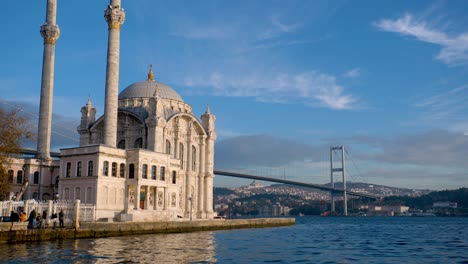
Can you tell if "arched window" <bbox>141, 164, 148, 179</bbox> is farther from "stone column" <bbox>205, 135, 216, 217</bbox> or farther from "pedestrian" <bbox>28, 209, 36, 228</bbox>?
"stone column" <bbox>205, 135, 216, 217</bbox>

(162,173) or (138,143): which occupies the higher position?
(138,143)

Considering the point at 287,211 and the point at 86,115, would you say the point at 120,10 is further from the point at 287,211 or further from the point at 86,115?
the point at 287,211

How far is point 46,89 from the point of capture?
4038 cm

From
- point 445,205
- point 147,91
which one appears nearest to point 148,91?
point 147,91

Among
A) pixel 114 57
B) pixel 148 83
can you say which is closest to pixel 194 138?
pixel 148 83

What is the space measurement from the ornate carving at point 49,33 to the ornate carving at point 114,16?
6101mm

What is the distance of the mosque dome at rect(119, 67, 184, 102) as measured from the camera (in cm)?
4650

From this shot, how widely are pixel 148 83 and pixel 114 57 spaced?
1169 cm

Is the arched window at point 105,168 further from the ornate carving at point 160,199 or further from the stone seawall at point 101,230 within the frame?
the stone seawall at point 101,230

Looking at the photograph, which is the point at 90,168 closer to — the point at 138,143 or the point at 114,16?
the point at 138,143

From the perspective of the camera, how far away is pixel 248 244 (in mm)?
26172

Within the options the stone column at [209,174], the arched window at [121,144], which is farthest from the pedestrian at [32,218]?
the stone column at [209,174]

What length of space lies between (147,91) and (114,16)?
10.9m

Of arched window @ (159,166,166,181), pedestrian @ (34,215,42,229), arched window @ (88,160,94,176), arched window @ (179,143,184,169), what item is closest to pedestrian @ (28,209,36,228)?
pedestrian @ (34,215,42,229)
